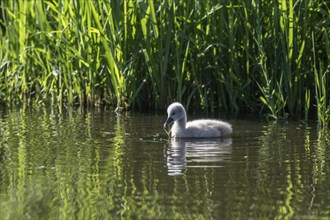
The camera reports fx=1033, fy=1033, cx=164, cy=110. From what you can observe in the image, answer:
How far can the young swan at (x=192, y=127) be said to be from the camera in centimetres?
1013

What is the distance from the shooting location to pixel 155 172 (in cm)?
810

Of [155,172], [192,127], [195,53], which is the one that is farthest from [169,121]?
[155,172]

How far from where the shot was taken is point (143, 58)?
1186 centimetres

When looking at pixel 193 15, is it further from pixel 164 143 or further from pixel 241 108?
pixel 164 143

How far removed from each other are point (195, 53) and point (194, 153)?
271 centimetres

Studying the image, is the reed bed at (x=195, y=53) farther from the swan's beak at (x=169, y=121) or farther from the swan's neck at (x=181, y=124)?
the swan's beak at (x=169, y=121)

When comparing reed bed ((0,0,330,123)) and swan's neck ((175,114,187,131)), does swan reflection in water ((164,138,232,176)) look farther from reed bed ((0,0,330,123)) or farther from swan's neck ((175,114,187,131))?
reed bed ((0,0,330,123))

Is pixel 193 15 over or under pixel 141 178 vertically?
over

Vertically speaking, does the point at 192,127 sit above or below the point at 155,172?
above

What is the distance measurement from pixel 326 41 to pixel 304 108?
103 cm

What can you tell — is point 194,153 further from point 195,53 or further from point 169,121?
point 195,53

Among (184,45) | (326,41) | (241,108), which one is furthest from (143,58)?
(326,41)

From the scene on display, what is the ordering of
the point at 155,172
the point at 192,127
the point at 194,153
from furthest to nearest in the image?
1. the point at 192,127
2. the point at 194,153
3. the point at 155,172

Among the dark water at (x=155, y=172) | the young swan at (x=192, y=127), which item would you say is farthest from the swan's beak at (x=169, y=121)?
the dark water at (x=155, y=172)
